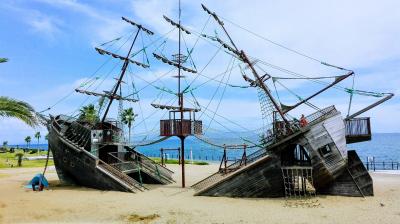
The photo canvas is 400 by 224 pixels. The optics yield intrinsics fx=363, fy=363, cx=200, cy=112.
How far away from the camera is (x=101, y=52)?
28.8 metres

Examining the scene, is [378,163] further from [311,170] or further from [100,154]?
[100,154]

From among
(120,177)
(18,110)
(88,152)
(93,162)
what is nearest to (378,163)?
(120,177)

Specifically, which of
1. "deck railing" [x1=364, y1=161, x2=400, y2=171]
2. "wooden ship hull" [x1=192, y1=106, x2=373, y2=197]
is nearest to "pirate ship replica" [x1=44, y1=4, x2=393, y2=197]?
"wooden ship hull" [x1=192, y1=106, x2=373, y2=197]

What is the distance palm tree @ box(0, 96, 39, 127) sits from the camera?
53.2ft

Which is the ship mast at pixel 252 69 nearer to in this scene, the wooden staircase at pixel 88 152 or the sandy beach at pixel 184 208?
the sandy beach at pixel 184 208

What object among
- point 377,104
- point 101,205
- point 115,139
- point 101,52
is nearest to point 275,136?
point 377,104

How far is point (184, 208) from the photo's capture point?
1800 cm

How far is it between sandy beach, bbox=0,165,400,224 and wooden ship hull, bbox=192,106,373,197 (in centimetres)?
72

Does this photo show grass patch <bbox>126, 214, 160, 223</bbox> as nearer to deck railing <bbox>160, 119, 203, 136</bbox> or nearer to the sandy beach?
the sandy beach

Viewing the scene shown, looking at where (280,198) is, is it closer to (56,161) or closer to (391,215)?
(391,215)

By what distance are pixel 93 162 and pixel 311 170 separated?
44.1 ft

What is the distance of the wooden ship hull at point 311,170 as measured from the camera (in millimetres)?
19172

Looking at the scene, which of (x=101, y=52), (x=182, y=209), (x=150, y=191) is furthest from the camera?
(x=101, y=52)

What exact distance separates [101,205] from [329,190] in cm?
1252
